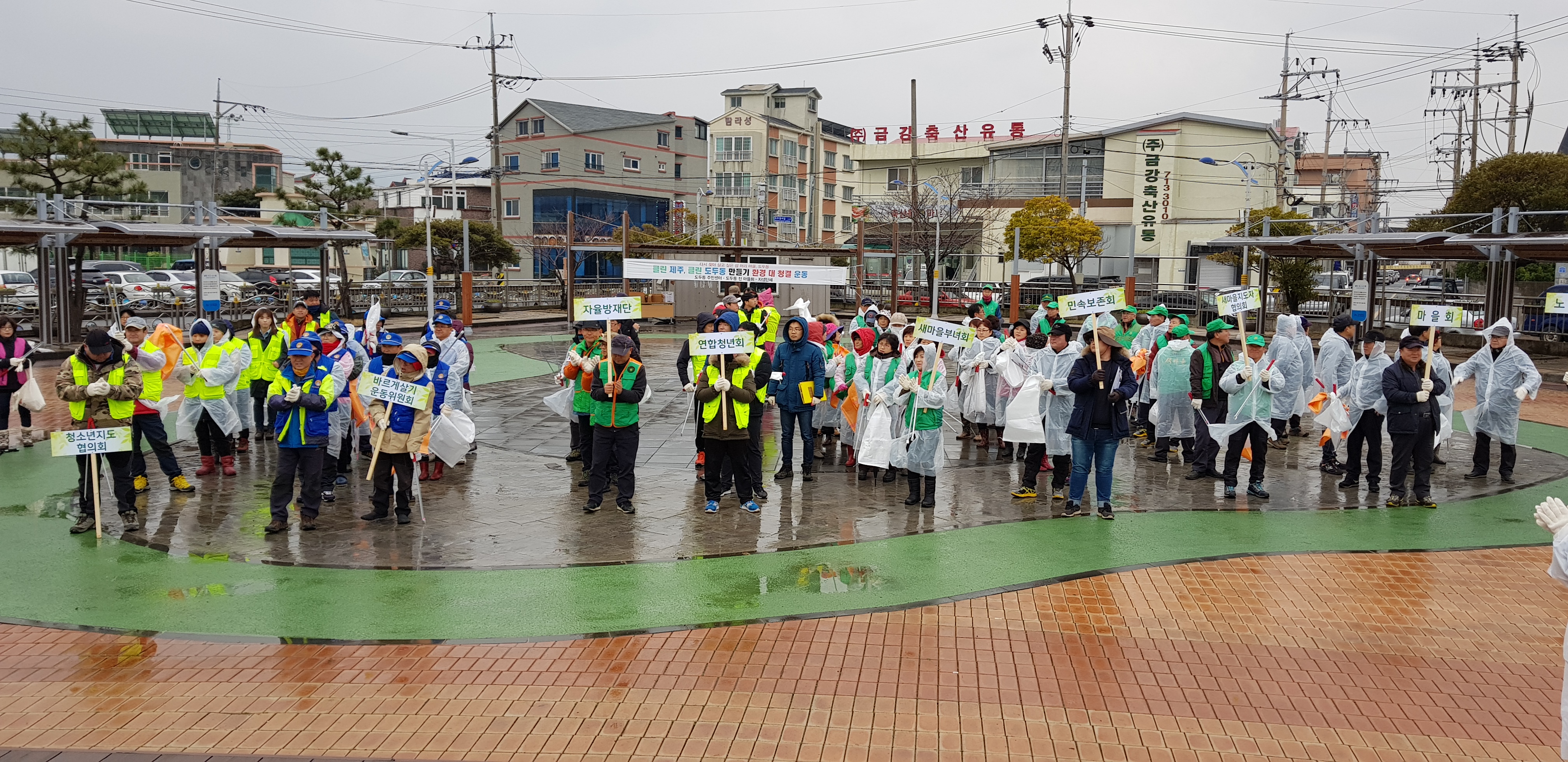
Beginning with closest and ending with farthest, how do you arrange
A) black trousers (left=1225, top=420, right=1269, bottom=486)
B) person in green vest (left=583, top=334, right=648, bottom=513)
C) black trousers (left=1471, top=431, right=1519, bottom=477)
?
person in green vest (left=583, top=334, right=648, bottom=513) → black trousers (left=1225, top=420, right=1269, bottom=486) → black trousers (left=1471, top=431, right=1519, bottom=477)

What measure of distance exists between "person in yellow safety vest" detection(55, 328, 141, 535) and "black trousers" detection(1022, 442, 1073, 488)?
7373mm

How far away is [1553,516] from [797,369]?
6492 millimetres

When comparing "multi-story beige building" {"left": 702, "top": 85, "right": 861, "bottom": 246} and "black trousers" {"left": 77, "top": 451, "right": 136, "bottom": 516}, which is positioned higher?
"multi-story beige building" {"left": 702, "top": 85, "right": 861, "bottom": 246}

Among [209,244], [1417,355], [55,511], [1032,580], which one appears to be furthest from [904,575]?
[209,244]

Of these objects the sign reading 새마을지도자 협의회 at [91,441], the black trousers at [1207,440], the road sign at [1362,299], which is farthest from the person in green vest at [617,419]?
the road sign at [1362,299]

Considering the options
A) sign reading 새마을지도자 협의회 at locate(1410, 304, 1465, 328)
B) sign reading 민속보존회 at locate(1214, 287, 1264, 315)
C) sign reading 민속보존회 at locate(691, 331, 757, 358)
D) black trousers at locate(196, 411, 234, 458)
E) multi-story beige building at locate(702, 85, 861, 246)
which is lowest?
black trousers at locate(196, 411, 234, 458)

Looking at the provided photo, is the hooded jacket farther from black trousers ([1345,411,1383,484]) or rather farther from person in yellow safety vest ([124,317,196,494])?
person in yellow safety vest ([124,317,196,494])

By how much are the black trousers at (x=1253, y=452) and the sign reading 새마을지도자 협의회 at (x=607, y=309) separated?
18.0ft

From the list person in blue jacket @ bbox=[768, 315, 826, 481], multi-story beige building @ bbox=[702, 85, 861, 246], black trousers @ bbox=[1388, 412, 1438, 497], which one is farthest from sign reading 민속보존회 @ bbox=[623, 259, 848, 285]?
multi-story beige building @ bbox=[702, 85, 861, 246]

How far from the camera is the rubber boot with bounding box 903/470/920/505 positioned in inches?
356

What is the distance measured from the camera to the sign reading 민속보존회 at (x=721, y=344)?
8.48 meters

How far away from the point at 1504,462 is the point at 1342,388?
1626 mm

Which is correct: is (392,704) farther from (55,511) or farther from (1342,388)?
(1342,388)

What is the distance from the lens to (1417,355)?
9031 millimetres
